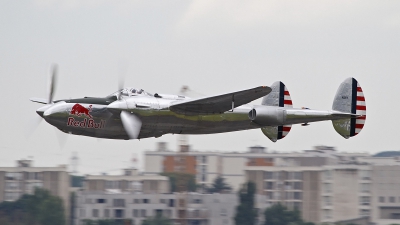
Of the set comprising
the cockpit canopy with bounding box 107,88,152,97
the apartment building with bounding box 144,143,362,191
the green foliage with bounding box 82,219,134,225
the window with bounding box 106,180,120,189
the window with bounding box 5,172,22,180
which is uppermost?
the apartment building with bounding box 144,143,362,191

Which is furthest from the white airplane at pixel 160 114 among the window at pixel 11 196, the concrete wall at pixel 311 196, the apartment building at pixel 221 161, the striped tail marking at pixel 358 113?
the apartment building at pixel 221 161

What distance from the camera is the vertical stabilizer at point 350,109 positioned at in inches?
1384

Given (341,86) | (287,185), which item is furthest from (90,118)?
(287,185)

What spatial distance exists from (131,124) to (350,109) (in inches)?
446

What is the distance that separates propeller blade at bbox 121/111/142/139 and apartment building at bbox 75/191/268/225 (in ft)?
211

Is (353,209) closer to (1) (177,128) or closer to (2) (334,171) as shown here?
(2) (334,171)

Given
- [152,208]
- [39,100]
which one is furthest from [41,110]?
[152,208]

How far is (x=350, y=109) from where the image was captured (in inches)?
1382

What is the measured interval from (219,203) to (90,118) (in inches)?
2670

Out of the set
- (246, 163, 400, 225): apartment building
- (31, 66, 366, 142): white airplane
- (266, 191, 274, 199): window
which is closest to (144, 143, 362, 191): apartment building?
(266, 191, 274, 199): window

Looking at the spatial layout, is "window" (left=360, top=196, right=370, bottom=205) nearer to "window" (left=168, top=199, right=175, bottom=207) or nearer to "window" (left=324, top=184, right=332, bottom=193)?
"window" (left=324, top=184, right=332, bottom=193)

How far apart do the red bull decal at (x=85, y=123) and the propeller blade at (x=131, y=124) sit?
1.05 meters

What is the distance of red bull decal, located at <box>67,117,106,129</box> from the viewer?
96.0 ft

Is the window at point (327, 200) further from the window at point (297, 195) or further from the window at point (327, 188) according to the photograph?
the window at point (297, 195)
